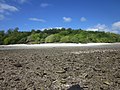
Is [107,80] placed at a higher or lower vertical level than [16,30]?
lower

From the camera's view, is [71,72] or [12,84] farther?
[71,72]

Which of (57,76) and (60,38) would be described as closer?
(57,76)

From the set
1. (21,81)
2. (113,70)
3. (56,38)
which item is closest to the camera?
(21,81)

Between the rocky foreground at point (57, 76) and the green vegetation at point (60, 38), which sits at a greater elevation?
the green vegetation at point (60, 38)

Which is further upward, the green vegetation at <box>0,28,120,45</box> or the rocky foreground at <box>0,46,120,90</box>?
the green vegetation at <box>0,28,120,45</box>

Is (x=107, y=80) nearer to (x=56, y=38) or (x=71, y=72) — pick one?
(x=71, y=72)

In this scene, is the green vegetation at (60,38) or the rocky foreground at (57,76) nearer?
the rocky foreground at (57,76)

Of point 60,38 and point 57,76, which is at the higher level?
point 60,38

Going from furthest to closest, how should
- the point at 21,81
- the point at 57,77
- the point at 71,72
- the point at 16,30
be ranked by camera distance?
the point at 16,30, the point at 71,72, the point at 57,77, the point at 21,81

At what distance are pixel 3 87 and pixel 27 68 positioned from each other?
237cm

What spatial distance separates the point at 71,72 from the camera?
9.48 meters

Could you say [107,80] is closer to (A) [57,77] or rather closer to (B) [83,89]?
(B) [83,89]

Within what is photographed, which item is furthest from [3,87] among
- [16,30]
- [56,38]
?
[16,30]

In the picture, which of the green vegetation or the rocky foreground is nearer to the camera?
the rocky foreground
